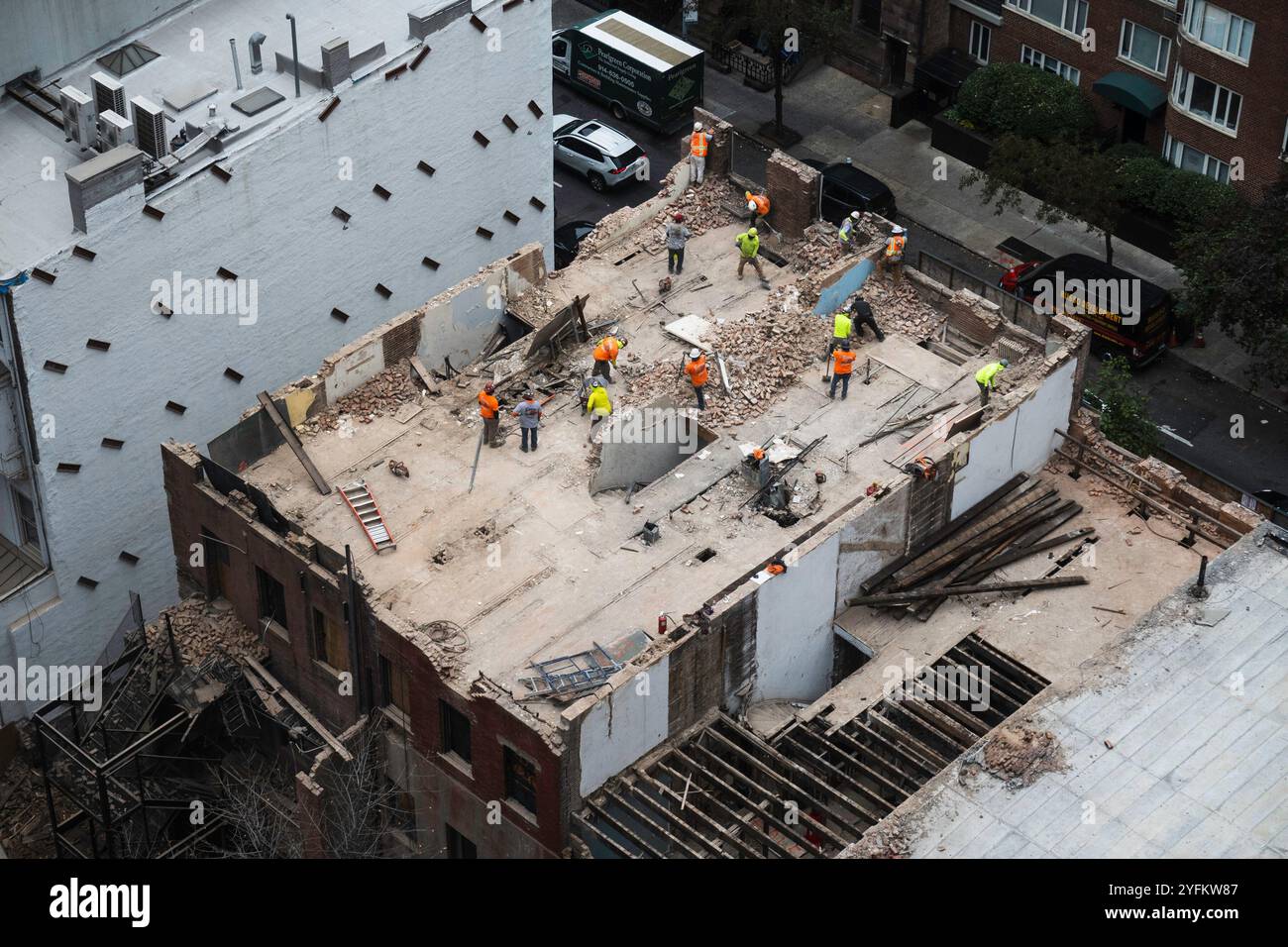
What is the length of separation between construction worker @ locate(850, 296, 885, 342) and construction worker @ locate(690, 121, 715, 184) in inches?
319

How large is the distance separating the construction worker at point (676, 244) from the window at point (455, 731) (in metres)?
18.0

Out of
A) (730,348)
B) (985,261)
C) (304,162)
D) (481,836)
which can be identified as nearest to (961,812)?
(481,836)

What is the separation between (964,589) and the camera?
216 feet

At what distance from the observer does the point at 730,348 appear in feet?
227

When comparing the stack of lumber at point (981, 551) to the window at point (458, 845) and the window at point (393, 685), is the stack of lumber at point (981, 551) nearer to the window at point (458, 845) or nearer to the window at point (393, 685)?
the window at point (458, 845)

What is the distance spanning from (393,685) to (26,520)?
635 inches

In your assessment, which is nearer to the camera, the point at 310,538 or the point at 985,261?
the point at 310,538

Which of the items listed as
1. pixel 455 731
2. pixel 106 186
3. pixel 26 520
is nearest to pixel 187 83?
pixel 106 186

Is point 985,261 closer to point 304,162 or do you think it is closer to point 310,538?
point 304,162

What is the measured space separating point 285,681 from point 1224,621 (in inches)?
1020

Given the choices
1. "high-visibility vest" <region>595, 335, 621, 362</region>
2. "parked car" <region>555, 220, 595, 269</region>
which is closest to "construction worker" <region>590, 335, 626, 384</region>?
"high-visibility vest" <region>595, 335, 621, 362</region>

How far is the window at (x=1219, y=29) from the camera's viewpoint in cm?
→ 9119

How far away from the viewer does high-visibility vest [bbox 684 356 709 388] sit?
219 ft

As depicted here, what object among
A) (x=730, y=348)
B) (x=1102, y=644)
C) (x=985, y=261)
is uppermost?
(x=730, y=348)
